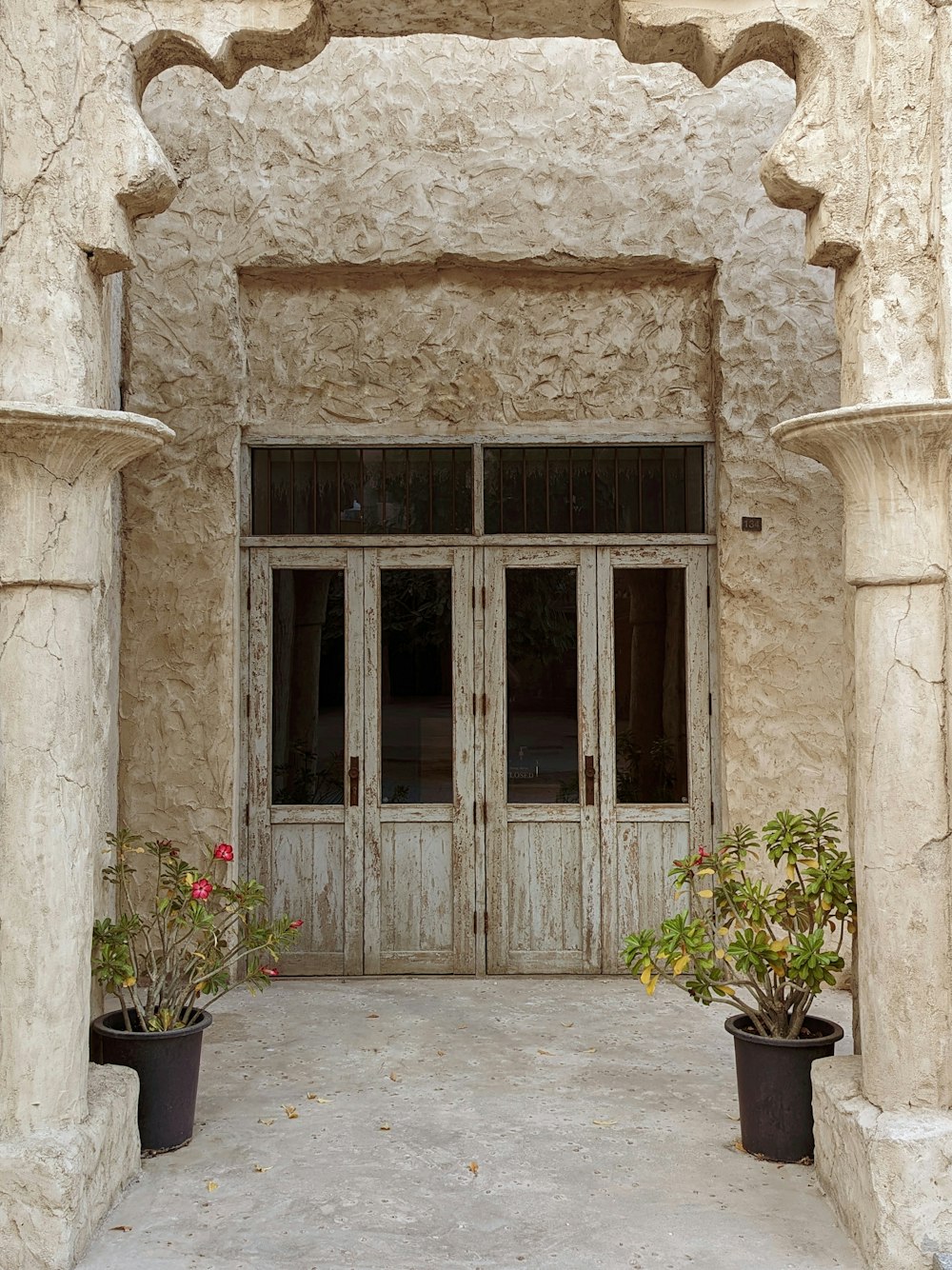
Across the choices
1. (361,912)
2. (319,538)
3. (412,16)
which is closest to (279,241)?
(319,538)

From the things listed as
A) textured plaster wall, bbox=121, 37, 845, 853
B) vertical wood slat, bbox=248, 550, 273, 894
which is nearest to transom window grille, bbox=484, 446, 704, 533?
textured plaster wall, bbox=121, 37, 845, 853

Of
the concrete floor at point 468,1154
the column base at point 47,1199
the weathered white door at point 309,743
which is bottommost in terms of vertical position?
the concrete floor at point 468,1154

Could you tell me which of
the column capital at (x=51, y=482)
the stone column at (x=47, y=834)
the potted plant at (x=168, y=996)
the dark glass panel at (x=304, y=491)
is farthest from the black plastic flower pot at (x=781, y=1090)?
the dark glass panel at (x=304, y=491)

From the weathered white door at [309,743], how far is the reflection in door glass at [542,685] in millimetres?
855

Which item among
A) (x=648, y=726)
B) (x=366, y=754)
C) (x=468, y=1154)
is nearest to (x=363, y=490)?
(x=366, y=754)

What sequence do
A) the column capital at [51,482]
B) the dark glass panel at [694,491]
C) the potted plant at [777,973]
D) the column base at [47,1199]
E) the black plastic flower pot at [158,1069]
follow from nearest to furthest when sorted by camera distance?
the column base at [47,1199], the column capital at [51,482], the potted plant at [777,973], the black plastic flower pot at [158,1069], the dark glass panel at [694,491]

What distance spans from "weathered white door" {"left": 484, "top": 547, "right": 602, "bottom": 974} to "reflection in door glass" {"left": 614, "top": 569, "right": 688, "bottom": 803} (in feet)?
0.53

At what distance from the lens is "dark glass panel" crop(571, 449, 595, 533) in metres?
6.91

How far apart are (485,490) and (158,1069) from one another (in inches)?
145

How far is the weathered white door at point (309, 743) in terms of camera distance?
6.80 metres

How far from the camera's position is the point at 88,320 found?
3.85 m

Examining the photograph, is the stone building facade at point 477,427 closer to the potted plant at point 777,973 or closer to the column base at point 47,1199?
the potted plant at point 777,973

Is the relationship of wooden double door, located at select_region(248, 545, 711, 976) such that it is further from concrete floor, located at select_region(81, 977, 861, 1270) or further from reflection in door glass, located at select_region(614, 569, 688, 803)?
concrete floor, located at select_region(81, 977, 861, 1270)

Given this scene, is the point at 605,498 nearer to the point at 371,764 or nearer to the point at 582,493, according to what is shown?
the point at 582,493
